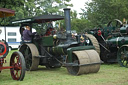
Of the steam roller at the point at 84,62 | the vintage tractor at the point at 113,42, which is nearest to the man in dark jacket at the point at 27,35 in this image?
the steam roller at the point at 84,62

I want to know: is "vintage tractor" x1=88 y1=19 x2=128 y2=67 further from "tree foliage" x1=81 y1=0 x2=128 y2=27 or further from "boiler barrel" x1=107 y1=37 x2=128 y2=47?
"tree foliage" x1=81 y1=0 x2=128 y2=27

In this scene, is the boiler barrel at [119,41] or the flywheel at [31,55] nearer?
the flywheel at [31,55]

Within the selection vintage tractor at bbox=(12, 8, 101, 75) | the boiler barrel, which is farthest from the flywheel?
the boiler barrel

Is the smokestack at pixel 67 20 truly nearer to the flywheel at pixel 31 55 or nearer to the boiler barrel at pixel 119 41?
the flywheel at pixel 31 55

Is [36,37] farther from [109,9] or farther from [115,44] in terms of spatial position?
[109,9]

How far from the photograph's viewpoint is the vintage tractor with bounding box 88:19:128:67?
416 inches

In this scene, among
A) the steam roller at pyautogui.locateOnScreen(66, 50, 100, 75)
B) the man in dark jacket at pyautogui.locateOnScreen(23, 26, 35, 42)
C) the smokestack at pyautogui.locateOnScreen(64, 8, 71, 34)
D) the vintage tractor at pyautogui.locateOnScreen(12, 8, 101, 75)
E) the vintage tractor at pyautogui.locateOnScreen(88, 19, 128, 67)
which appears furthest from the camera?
the vintage tractor at pyautogui.locateOnScreen(88, 19, 128, 67)

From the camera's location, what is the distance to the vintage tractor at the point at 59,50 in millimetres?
8172

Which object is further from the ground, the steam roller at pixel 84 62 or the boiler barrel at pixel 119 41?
the boiler barrel at pixel 119 41

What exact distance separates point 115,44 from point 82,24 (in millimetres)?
27227

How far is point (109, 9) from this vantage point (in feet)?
78.9

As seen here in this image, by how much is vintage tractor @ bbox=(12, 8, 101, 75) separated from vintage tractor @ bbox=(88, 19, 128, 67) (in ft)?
6.09

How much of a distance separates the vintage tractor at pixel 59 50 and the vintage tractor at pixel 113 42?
6.09 feet

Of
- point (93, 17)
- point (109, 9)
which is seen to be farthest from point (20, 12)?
point (109, 9)
